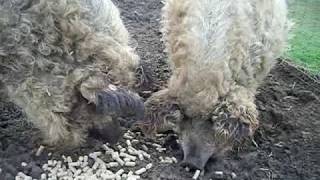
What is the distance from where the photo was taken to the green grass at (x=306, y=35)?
19.0 ft

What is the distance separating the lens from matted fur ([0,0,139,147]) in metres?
3.58

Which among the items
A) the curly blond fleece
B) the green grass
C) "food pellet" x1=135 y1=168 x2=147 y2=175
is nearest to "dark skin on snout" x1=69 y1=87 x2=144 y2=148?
"food pellet" x1=135 y1=168 x2=147 y2=175

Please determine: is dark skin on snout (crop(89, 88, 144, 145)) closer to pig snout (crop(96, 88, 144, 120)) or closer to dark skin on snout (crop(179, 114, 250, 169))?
pig snout (crop(96, 88, 144, 120))

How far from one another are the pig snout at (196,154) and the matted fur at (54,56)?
0.62 metres

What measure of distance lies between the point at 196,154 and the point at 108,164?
1.76 feet

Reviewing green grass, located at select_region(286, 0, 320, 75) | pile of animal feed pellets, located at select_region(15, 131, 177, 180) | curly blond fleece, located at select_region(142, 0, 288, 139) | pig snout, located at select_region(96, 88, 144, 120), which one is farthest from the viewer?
green grass, located at select_region(286, 0, 320, 75)

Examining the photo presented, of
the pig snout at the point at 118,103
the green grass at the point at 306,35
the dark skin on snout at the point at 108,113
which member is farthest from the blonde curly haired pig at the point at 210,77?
the green grass at the point at 306,35

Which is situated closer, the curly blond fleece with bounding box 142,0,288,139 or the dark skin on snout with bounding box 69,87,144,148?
the dark skin on snout with bounding box 69,87,144,148

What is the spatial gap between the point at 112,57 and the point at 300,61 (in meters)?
2.61

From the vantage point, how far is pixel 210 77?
12.8ft

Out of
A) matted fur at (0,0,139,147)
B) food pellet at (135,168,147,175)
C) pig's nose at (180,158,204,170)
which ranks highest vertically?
matted fur at (0,0,139,147)

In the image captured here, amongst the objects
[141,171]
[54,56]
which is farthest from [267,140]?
[54,56]

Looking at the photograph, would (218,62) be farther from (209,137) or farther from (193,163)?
(193,163)

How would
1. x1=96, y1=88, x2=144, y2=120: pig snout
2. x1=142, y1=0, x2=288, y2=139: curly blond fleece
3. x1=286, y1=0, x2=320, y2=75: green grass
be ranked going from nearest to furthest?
x1=96, y1=88, x2=144, y2=120: pig snout < x1=142, y1=0, x2=288, y2=139: curly blond fleece < x1=286, y1=0, x2=320, y2=75: green grass
